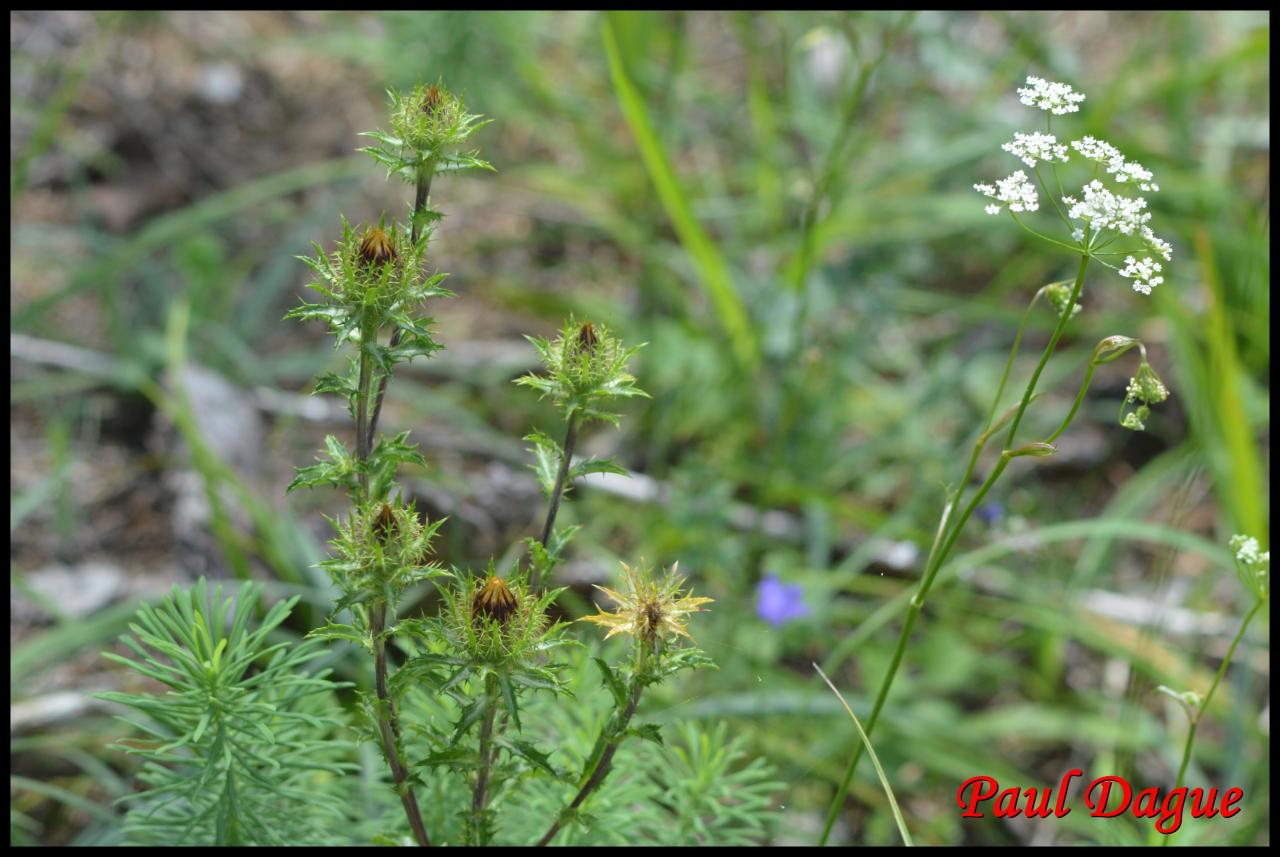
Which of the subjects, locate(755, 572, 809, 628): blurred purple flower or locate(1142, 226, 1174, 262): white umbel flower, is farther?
locate(755, 572, 809, 628): blurred purple flower

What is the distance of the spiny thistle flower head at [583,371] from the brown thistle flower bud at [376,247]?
0.51ft

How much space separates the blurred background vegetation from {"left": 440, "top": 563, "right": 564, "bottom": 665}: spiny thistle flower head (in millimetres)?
736

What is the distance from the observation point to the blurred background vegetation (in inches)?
89.4

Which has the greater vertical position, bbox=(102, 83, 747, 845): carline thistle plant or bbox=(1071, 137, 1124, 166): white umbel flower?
bbox=(1071, 137, 1124, 166): white umbel flower

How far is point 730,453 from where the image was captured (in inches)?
113

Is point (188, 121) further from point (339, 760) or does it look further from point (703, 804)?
point (703, 804)

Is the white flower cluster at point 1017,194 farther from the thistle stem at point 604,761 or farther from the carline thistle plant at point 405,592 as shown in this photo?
the thistle stem at point 604,761

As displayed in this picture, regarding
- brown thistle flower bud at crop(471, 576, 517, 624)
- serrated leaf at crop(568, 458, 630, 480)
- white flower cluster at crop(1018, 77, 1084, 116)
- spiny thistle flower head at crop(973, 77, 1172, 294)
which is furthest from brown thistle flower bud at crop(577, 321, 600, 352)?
white flower cluster at crop(1018, 77, 1084, 116)

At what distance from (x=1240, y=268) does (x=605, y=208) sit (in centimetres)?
188

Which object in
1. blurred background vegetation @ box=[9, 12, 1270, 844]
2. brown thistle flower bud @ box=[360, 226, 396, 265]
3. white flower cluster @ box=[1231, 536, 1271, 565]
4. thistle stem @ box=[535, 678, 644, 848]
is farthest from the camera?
blurred background vegetation @ box=[9, 12, 1270, 844]

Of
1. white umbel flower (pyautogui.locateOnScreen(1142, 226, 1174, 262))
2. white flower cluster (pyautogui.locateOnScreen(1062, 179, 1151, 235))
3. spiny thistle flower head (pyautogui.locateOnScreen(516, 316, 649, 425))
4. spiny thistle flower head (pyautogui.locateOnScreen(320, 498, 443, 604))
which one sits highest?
white flower cluster (pyautogui.locateOnScreen(1062, 179, 1151, 235))

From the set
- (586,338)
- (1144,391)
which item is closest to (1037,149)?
(1144,391)

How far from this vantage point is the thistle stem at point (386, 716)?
1068mm

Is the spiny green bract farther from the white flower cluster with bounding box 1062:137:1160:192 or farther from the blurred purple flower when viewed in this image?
the blurred purple flower
